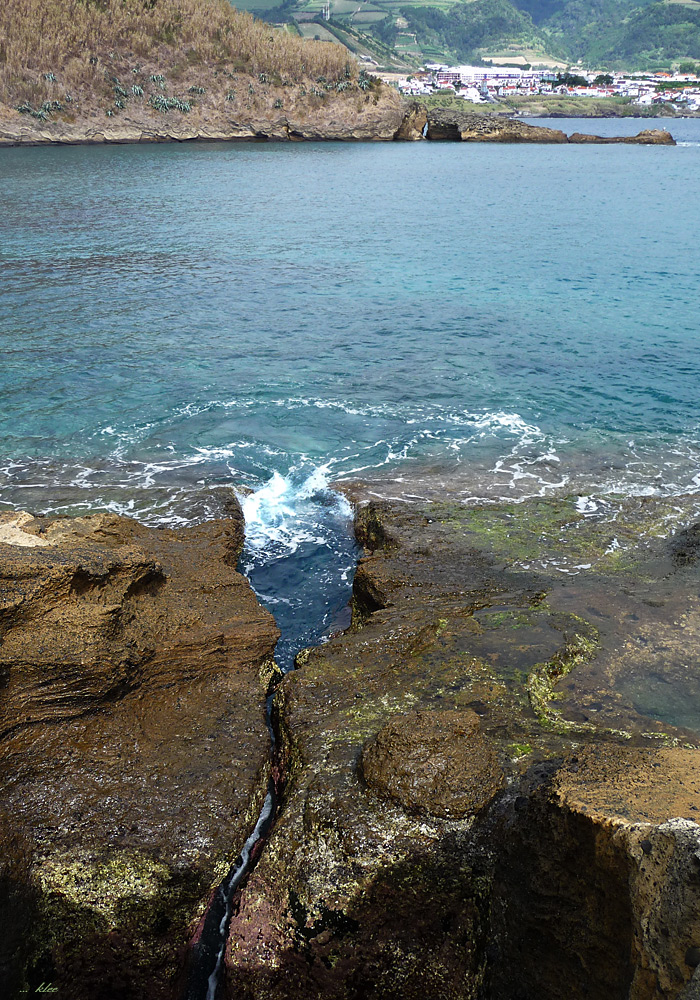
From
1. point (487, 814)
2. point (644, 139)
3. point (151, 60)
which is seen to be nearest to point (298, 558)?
point (487, 814)

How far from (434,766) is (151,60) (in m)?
99.0

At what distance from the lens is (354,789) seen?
5.64m

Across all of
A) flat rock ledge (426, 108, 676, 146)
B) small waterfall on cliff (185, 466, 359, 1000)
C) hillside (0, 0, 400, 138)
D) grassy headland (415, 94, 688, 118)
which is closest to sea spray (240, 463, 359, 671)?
small waterfall on cliff (185, 466, 359, 1000)

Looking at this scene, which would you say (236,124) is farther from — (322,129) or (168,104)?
(322,129)

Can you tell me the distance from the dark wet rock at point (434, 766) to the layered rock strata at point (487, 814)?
0.02 meters

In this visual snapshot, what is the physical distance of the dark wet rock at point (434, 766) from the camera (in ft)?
17.6

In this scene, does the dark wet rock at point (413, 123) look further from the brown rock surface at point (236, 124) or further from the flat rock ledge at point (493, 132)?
the flat rock ledge at point (493, 132)

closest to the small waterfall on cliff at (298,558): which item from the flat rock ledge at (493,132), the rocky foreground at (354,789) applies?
the rocky foreground at (354,789)

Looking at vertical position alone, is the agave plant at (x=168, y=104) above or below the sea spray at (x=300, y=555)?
above

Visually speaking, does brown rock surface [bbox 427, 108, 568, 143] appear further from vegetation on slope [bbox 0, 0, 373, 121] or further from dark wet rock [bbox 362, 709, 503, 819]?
dark wet rock [bbox 362, 709, 503, 819]

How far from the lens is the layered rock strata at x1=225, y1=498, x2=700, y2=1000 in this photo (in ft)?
13.9

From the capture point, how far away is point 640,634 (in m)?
7.50

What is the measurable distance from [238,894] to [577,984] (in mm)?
2515

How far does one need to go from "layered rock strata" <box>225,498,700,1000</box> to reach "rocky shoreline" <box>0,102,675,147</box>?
88.3 meters
